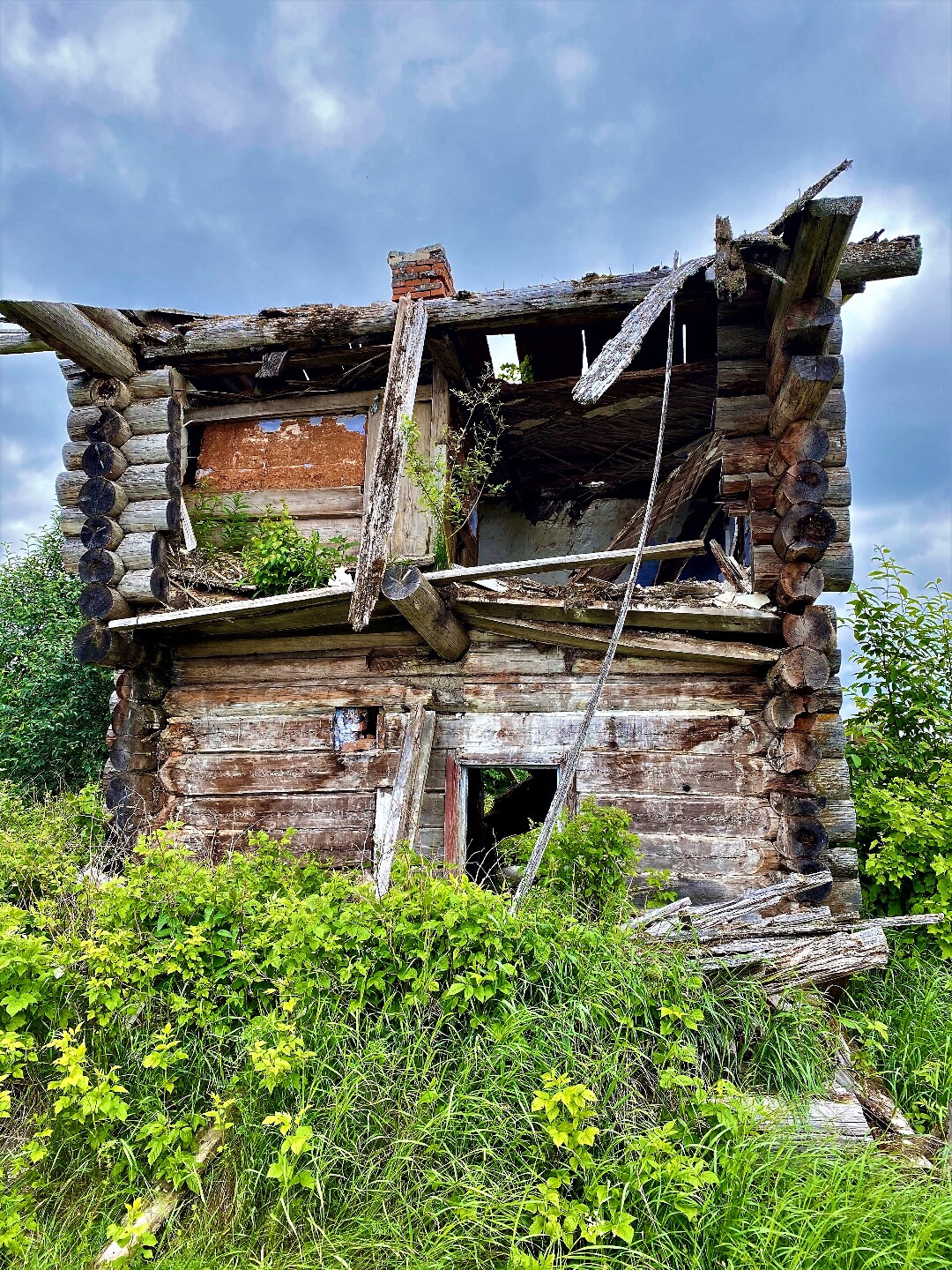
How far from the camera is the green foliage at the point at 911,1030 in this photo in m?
4.21

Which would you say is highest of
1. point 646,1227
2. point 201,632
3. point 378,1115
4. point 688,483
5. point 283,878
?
point 688,483

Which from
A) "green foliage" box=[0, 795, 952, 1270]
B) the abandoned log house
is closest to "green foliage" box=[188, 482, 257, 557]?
the abandoned log house

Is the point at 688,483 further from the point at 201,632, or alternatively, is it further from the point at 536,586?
the point at 201,632

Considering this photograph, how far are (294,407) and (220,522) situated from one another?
123 cm

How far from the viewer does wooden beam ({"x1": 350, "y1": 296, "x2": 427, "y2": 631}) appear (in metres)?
5.37

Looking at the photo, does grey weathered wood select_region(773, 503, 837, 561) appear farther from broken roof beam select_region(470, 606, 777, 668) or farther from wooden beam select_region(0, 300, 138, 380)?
wooden beam select_region(0, 300, 138, 380)

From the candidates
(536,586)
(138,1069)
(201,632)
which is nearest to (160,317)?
(201,632)

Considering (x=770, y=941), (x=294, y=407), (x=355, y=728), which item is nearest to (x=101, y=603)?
(x=355, y=728)

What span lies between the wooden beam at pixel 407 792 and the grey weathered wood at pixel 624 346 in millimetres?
2862

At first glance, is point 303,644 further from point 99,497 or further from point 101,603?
point 99,497

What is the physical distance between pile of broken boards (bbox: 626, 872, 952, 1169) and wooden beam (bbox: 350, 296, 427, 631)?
9.01ft

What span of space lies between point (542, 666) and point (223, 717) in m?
2.81

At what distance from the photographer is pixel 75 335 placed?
5965mm

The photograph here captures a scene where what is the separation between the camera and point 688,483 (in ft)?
21.9
